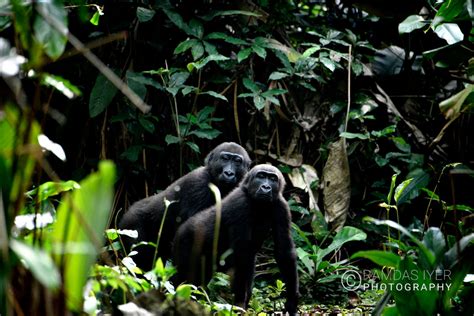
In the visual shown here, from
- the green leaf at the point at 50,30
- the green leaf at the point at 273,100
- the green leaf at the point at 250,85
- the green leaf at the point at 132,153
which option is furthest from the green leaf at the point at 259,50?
the green leaf at the point at 50,30

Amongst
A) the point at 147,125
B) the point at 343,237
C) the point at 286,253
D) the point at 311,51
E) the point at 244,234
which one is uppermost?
the point at 311,51

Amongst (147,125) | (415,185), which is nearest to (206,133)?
(147,125)

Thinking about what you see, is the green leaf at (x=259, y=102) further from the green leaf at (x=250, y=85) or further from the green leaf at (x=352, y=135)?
the green leaf at (x=352, y=135)

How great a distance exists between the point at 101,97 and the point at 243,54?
1.63 meters

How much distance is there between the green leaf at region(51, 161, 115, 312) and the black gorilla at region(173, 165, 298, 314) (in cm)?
363

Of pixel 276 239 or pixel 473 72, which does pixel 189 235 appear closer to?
pixel 276 239

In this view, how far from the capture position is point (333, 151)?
844cm

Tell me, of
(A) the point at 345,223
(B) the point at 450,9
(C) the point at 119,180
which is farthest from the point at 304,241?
(B) the point at 450,9

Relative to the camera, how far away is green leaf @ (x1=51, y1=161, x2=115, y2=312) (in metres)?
2.48

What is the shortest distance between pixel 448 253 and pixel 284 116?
17.5 feet

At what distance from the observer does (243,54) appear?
8164 millimetres

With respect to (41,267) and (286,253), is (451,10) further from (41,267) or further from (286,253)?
(41,267)

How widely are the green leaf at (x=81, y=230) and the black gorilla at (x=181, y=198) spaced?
14.9 ft

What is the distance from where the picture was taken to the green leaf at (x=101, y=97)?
7.84 meters
